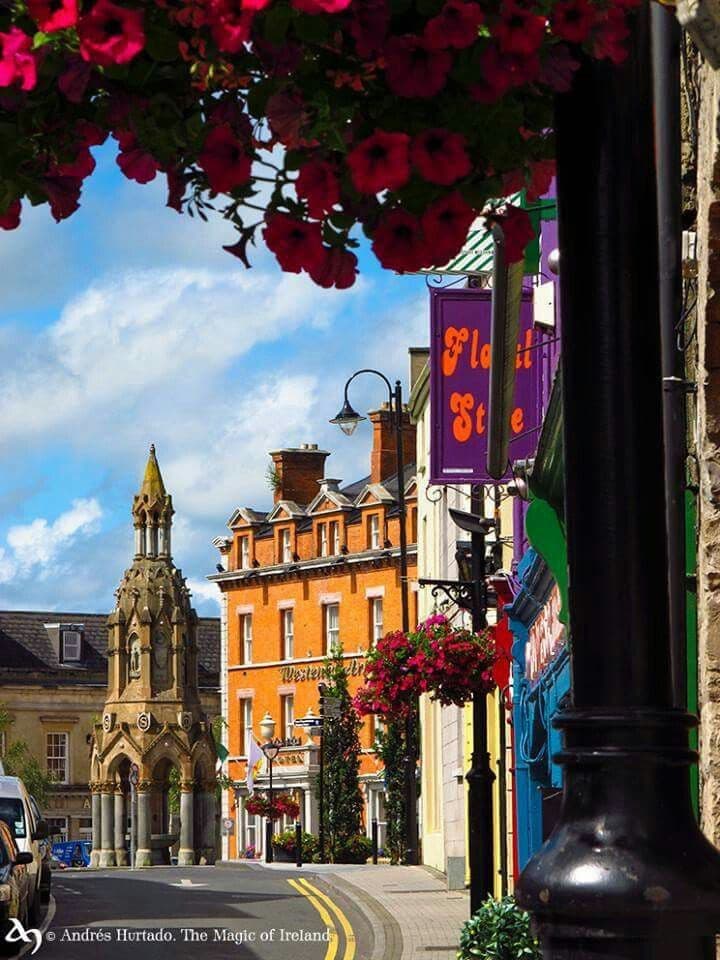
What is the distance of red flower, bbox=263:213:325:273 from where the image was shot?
3.42 meters

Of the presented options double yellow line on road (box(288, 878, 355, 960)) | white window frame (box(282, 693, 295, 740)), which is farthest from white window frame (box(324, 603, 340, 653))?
double yellow line on road (box(288, 878, 355, 960))

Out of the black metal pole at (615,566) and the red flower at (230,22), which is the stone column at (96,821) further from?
the red flower at (230,22)

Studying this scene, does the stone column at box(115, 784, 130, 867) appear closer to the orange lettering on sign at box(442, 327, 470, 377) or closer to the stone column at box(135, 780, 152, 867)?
the stone column at box(135, 780, 152, 867)

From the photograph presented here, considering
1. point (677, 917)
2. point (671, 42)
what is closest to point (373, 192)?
point (677, 917)

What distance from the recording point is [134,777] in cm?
7744

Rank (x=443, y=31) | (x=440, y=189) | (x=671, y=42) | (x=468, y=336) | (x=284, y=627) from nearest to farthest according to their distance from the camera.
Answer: (x=443, y=31)
(x=440, y=189)
(x=671, y=42)
(x=468, y=336)
(x=284, y=627)

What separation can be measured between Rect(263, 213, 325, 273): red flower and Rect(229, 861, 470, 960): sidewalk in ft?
53.2

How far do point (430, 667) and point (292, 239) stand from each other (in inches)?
730

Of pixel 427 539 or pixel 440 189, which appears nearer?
pixel 440 189

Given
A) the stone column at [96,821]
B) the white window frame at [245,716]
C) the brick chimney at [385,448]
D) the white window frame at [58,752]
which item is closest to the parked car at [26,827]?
the brick chimney at [385,448]

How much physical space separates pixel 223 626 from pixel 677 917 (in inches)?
2971

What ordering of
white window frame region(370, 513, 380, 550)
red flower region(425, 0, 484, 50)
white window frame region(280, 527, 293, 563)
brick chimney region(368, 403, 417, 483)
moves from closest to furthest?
red flower region(425, 0, 484, 50) → white window frame region(370, 513, 380, 550) → brick chimney region(368, 403, 417, 483) → white window frame region(280, 527, 293, 563)

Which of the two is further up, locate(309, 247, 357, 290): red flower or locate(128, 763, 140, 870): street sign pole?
locate(309, 247, 357, 290): red flower

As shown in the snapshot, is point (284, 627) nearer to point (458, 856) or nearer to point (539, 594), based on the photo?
point (458, 856)
